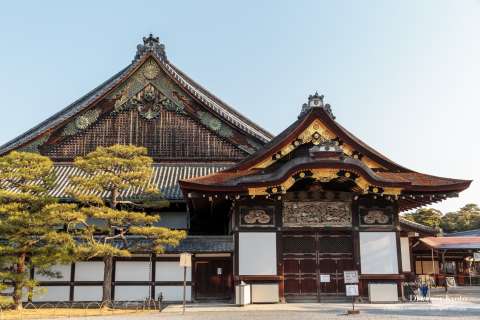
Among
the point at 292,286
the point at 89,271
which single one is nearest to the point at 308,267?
the point at 292,286

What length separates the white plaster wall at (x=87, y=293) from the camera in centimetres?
2103

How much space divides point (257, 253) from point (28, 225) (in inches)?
339

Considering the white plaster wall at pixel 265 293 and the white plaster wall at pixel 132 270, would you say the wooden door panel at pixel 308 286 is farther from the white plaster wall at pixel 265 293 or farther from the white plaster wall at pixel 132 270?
the white plaster wall at pixel 132 270

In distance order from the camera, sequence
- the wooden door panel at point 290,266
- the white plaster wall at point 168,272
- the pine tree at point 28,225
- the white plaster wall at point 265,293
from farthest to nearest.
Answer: the white plaster wall at point 168,272 < the wooden door panel at point 290,266 < the white plaster wall at point 265,293 < the pine tree at point 28,225

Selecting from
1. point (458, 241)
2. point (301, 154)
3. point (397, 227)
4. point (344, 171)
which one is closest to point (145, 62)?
point (301, 154)

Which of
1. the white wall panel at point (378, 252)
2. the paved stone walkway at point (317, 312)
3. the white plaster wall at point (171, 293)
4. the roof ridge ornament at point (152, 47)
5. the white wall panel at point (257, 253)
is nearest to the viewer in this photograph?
the paved stone walkway at point (317, 312)

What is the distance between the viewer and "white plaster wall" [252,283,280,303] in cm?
1881

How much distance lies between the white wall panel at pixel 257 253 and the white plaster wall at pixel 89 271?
6440 millimetres

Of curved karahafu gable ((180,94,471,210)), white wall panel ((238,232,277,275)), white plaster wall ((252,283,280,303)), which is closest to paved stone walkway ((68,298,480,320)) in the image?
white plaster wall ((252,283,280,303))

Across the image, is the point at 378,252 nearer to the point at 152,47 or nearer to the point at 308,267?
the point at 308,267

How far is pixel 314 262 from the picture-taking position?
65.0 feet

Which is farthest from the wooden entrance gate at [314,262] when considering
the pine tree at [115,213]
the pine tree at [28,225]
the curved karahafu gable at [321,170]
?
the pine tree at [28,225]

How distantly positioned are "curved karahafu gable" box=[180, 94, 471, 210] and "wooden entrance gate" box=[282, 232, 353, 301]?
2007 mm

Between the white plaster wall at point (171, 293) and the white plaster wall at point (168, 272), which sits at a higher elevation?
the white plaster wall at point (168, 272)
